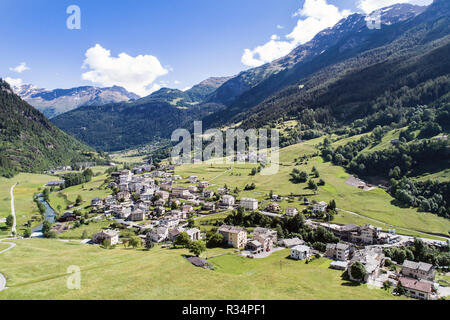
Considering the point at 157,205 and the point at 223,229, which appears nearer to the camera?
the point at 223,229

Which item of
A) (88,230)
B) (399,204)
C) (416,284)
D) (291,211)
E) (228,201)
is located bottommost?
(88,230)

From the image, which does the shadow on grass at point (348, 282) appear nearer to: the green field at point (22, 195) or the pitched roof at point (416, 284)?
the pitched roof at point (416, 284)

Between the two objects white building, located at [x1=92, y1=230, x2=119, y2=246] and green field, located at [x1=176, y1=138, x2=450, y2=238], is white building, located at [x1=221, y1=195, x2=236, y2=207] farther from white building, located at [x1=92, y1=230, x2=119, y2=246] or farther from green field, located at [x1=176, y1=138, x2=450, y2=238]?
white building, located at [x1=92, y1=230, x2=119, y2=246]

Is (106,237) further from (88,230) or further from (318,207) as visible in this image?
(318,207)

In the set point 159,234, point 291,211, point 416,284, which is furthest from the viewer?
point 291,211

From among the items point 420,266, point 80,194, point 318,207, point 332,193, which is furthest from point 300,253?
point 80,194

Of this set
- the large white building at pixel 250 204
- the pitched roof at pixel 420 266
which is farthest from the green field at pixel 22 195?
the pitched roof at pixel 420 266
